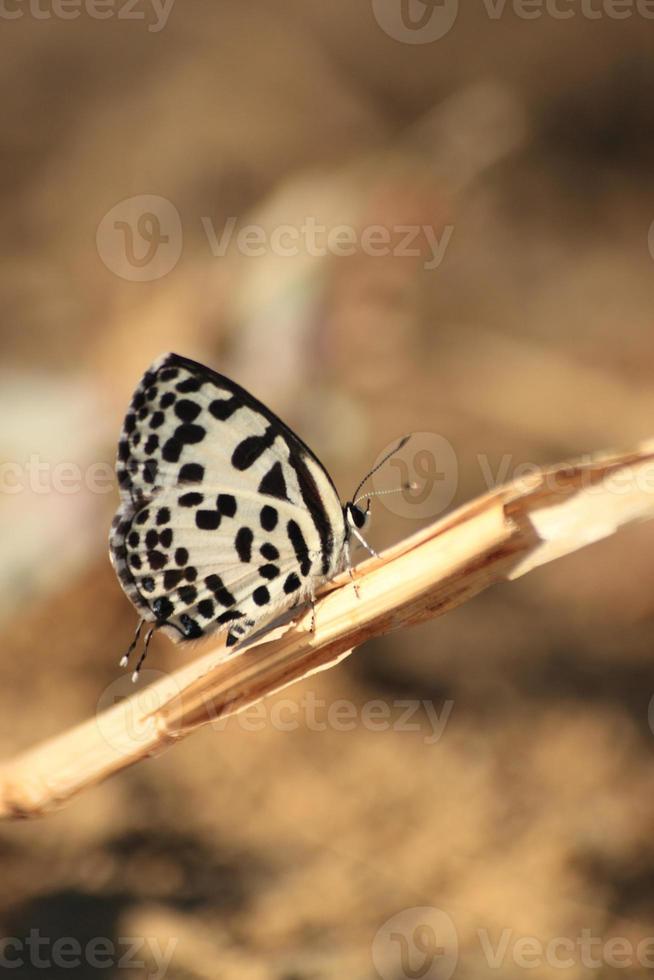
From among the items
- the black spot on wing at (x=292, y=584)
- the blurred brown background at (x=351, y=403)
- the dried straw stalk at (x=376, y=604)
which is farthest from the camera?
the blurred brown background at (x=351, y=403)

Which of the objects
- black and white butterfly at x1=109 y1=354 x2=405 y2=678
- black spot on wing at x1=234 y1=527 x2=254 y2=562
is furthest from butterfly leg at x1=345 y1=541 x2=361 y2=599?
black spot on wing at x1=234 y1=527 x2=254 y2=562

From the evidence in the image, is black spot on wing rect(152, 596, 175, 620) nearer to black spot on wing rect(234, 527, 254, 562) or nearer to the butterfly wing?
the butterfly wing

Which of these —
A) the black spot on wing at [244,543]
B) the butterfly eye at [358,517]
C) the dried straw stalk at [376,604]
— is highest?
the black spot on wing at [244,543]

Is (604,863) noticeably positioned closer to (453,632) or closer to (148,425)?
(453,632)

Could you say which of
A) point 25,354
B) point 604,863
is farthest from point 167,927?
point 25,354

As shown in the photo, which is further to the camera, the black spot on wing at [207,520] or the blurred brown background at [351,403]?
the blurred brown background at [351,403]

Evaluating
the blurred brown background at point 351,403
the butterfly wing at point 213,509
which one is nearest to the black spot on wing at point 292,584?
the butterfly wing at point 213,509

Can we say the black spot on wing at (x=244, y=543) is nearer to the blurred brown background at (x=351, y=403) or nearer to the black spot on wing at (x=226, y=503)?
the black spot on wing at (x=226, y=503)
